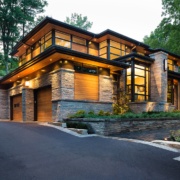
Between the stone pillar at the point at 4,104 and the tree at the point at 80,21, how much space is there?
28172 millimetres

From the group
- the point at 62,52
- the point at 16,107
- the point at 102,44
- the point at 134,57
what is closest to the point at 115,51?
the point at 102,44

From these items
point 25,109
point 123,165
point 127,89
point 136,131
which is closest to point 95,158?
point 123,165

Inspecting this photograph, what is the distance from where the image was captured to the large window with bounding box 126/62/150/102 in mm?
15773

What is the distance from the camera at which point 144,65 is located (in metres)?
17.2

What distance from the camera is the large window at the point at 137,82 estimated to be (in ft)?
51.8

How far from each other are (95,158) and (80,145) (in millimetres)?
1647

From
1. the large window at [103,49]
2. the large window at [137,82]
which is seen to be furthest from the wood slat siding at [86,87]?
the large window at [103,49]

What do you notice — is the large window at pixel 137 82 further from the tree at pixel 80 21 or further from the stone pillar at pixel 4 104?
the tree at pixel 80 21

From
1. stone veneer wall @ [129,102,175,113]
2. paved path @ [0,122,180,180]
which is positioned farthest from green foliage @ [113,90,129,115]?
paved path @ [0,122,180,180]

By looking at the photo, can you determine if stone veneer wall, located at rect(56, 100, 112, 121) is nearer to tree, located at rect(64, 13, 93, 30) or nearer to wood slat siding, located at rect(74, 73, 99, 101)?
wood slat siding, located at rect(74, 73, 99, 101)

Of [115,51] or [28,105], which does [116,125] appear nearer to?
[28,105]

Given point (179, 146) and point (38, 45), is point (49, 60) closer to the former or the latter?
point (38, 45)

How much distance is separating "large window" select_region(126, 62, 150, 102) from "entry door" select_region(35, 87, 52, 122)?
7058 mm

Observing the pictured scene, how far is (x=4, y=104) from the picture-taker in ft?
66.7
